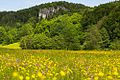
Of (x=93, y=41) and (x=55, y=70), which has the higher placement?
(x=55, y=70)

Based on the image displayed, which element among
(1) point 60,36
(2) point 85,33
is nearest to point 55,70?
(1) point 60,36

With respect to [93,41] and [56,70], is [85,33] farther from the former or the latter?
[56,70]

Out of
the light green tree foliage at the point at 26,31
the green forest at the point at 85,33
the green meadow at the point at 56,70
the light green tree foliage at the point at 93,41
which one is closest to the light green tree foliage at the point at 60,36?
the green forest at the point at 85,33

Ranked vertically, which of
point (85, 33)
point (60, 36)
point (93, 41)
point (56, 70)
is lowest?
point (93, 41)

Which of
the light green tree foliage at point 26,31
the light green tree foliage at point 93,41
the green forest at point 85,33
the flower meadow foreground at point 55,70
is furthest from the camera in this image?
the light green tree foliage at point 26,31

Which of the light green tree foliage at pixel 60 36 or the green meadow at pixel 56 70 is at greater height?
the green meadow at pixel 56 70

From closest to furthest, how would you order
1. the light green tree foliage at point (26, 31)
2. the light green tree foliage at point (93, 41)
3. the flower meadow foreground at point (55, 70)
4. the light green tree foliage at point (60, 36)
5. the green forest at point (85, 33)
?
the flower meadow foreground at point (55, 70)
the light green tree foliage at point (93, 41)
the green forest at point (85, 33)
the light green tree foliage at point (60, 36)
the light green tree foliage at point (26, 31)

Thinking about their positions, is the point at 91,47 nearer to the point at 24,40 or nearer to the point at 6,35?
the point at 24,40

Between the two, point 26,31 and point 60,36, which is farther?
point 26,31

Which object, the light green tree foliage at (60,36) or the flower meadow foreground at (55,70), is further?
the light green tree foliage at (60,36)

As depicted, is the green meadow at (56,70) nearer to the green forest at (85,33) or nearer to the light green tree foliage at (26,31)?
the green forest at (85,33)

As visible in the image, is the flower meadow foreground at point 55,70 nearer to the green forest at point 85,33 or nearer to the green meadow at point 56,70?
the green meadow at point 56,70

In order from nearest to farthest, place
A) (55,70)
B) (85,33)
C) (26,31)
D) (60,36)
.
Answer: (55,70), (60,36), (85,33), (26,31)

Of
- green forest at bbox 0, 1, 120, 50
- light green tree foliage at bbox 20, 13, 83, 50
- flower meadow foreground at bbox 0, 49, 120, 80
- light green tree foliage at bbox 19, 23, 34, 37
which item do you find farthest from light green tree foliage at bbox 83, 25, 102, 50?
light green tree foliage at bbox 19, 23, 34, 37
